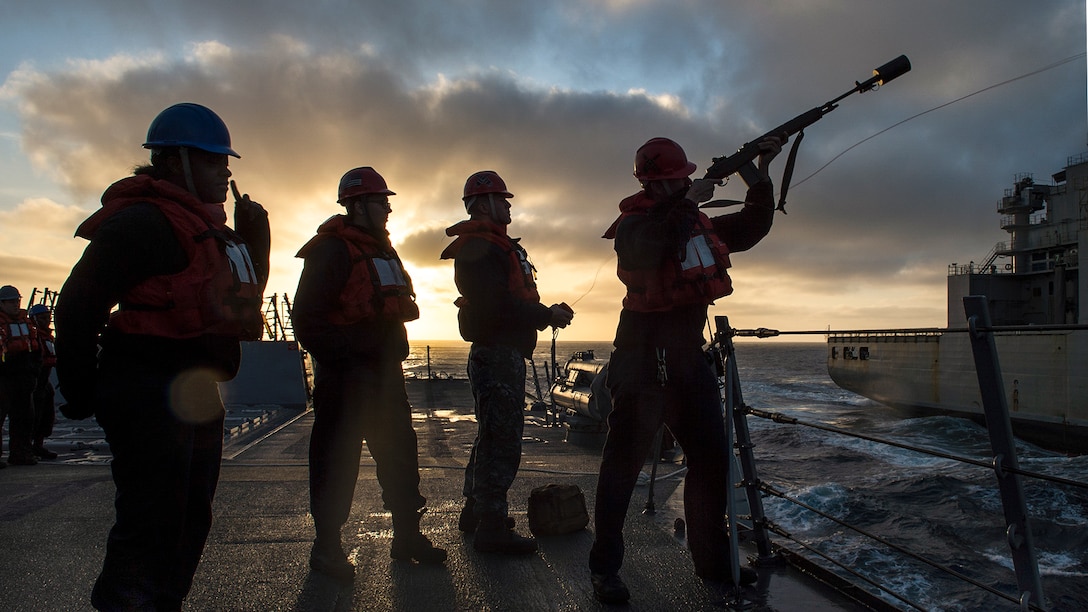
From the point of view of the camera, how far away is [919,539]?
10.7 meters

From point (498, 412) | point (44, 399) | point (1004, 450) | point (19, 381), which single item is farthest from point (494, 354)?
point (44, 399)

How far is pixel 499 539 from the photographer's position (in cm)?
347

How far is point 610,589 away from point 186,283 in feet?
6.43

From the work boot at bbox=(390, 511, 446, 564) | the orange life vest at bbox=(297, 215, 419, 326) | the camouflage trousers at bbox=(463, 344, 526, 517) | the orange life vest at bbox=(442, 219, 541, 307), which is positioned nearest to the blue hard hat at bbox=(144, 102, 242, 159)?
the orange life vest at bbox=(297, 215, 419, 326)

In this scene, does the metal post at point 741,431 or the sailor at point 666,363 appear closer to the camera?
the sailor at point 666,363

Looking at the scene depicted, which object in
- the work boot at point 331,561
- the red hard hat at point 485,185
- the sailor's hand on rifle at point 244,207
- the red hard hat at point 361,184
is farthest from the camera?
the red hard hat at point 485,185

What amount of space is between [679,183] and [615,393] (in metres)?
0.97

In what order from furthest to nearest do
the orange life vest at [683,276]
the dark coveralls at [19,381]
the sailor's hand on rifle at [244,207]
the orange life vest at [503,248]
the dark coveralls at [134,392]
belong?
the dark coveralls at [19,381] < the orange life vest at [503,248] < the orange life vest at [683,276] < the sailor's hand on rifle at [244,207] < the dark coveralls at [134,392]

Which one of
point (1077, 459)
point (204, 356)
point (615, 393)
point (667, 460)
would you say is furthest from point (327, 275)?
point (1077, 459)

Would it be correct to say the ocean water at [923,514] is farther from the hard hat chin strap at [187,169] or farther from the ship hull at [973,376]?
the hard hat chin strap at [187,169]

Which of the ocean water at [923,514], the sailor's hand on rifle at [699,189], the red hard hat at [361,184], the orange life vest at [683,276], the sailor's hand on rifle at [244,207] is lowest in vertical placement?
the ocean water at [923,514]

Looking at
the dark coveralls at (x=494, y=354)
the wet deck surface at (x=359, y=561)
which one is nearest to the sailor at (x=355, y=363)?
the wet deck surface at (x=359, y=561)

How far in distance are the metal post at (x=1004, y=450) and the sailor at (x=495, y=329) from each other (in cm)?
187

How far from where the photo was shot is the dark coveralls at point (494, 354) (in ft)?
11.4
